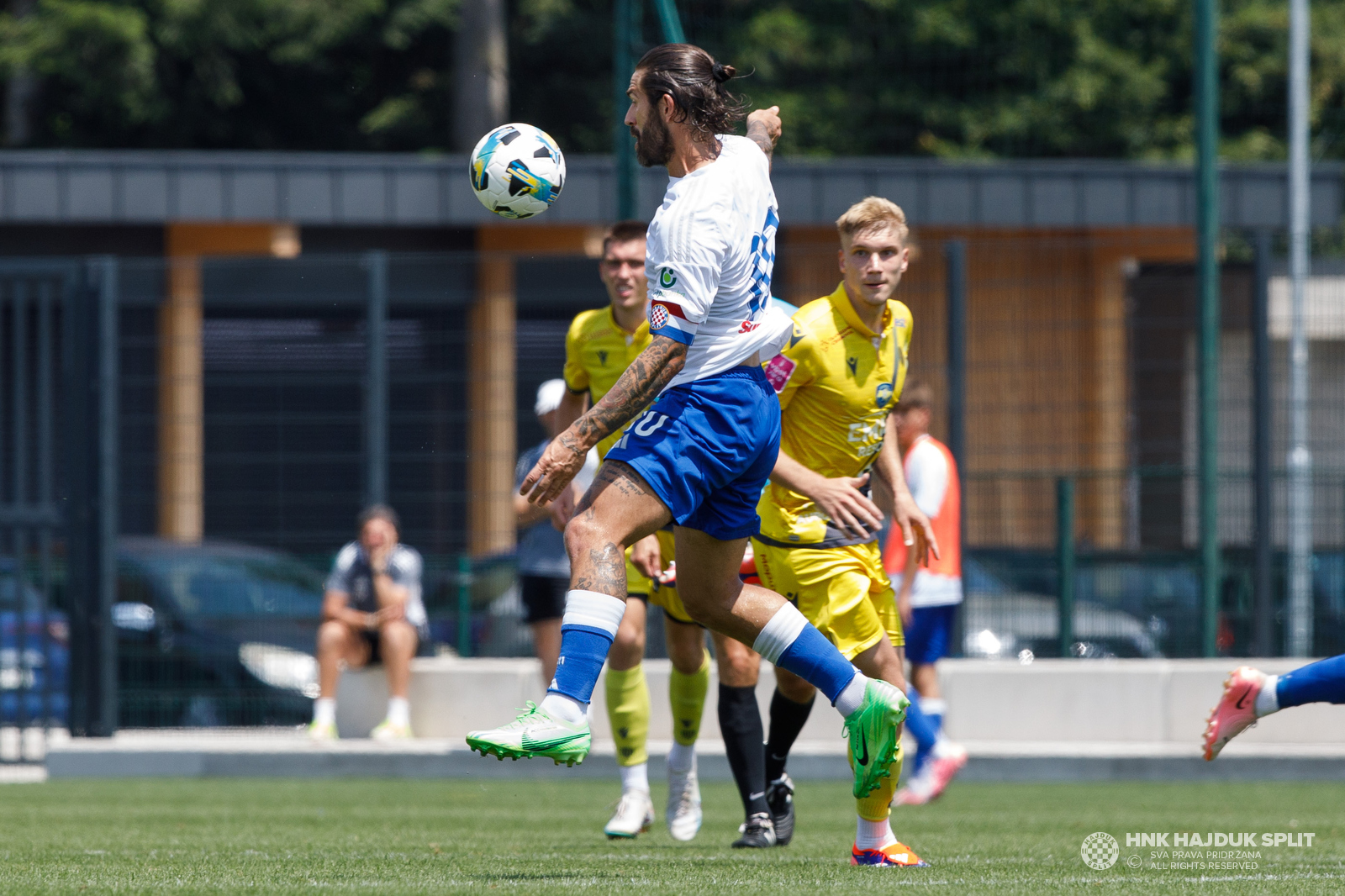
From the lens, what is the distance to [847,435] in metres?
6.13

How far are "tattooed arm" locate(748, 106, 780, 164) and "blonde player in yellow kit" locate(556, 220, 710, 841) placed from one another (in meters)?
1.19

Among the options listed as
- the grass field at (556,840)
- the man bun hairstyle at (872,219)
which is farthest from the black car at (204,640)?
the man bun hairstyle at (872,219)

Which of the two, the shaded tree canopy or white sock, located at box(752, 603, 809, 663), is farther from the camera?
the shaded tree canopy

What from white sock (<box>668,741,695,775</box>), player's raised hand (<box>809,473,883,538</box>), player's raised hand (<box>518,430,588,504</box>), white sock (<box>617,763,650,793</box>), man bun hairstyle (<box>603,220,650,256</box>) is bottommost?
white sock (<box>617,763,650,793</box>)

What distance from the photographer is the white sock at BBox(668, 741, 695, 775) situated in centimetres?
671

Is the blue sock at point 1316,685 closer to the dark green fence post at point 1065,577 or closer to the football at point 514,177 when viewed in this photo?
the football at point 514,177

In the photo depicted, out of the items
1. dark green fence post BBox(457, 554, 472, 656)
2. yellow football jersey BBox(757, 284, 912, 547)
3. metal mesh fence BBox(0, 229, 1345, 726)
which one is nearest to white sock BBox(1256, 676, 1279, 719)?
yellow football jersey BBox(757, 284, 912, 547)

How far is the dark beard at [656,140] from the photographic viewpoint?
504 centimetres

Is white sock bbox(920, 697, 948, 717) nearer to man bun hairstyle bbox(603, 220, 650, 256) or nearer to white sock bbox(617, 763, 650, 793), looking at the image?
white sock bbox(617, 763, 650, 793)

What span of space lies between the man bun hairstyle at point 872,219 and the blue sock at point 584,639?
191cm

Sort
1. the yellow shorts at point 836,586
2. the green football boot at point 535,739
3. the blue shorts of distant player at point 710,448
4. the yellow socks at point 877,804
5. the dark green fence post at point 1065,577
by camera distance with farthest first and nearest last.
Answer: the dark green fence post at point 1065,577, the yellow shorts at point 836,586, the yellow socks at point 877,804, the blue shorts of distant player at point 710,448, the green football boot at point 535,739

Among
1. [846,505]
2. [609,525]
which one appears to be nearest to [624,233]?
[846,505]

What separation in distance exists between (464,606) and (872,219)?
21.7 feet

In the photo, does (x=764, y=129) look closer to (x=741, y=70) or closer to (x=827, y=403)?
(x=827, y=403)
